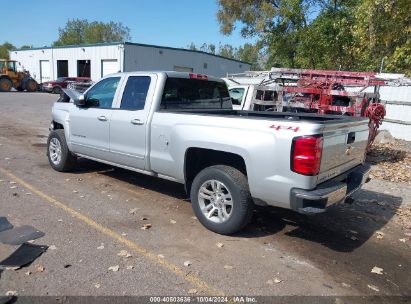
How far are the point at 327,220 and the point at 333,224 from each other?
0.55 ft

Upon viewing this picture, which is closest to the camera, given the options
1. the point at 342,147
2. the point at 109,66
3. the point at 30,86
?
the point at 342,147

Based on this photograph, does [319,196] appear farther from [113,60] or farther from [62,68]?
[62,68]

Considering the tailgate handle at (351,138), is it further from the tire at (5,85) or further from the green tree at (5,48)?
the green tree at (5,48)

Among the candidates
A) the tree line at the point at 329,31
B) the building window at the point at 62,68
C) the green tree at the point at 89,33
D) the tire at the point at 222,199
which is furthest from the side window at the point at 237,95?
the green tree at the point at 89,33

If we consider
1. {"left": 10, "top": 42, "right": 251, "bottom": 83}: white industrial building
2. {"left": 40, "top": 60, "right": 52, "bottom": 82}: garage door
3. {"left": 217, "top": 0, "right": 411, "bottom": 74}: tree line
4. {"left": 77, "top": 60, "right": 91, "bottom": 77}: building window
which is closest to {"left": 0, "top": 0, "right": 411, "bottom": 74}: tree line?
{"left": 217, "top": 0, "right": 411, "bottom": 74}: tree line

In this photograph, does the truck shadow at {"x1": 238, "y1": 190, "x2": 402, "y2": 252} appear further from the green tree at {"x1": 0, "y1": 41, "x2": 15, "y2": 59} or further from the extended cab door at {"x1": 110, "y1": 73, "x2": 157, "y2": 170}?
the green tree at {"x1": 0, "y1": 41, "x2": 15, "y2": 59}

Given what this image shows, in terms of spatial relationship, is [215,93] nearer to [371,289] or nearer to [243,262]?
[243,262]

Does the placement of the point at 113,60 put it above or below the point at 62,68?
above

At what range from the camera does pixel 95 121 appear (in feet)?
21.5

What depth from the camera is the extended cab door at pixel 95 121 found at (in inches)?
252

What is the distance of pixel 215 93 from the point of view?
22.0ft

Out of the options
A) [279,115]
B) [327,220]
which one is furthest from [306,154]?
[279,115]

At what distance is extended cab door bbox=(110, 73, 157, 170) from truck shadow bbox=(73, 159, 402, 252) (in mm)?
943

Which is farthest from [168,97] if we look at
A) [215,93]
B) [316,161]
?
[316,161]
